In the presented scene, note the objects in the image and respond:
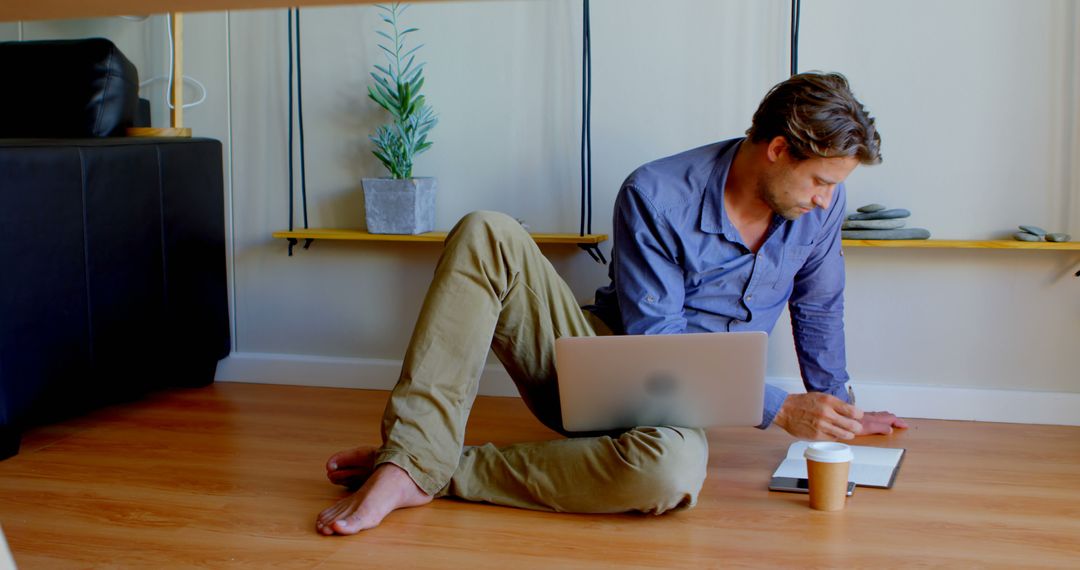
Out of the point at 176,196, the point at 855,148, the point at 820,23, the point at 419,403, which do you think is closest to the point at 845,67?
the point at 820,23

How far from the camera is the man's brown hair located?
201 centimetres

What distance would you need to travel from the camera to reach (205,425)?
262cm

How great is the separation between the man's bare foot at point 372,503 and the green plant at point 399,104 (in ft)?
3.91

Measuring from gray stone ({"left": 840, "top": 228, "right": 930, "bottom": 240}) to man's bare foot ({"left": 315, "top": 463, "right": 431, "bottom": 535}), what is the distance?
4.23 feet

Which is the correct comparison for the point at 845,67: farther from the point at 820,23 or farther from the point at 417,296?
the point at 417,296

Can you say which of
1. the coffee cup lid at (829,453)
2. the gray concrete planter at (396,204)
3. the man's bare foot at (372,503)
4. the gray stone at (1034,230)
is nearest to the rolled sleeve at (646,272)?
the coffee cup lid at (829,453)

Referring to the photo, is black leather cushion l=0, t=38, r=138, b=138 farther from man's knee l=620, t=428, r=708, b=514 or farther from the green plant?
man's knee l=620, t=428, r=708, b=514

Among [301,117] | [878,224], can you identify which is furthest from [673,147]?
[301,117]

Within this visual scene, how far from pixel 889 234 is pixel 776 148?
26.0 inches

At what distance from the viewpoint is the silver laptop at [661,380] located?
1.77 metres

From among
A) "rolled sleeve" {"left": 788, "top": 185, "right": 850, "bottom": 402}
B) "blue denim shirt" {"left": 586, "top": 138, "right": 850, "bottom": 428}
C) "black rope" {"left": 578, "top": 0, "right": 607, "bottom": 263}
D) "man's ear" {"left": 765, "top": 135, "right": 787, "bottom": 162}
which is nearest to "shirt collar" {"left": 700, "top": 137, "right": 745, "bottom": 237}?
"blue denim shirt" {"left": 586, "top": 138, "right": 850, "bottom": 428}

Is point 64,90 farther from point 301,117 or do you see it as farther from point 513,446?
point 513,446

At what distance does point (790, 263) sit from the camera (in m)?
2.20

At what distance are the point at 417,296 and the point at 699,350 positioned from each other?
1430 mm
